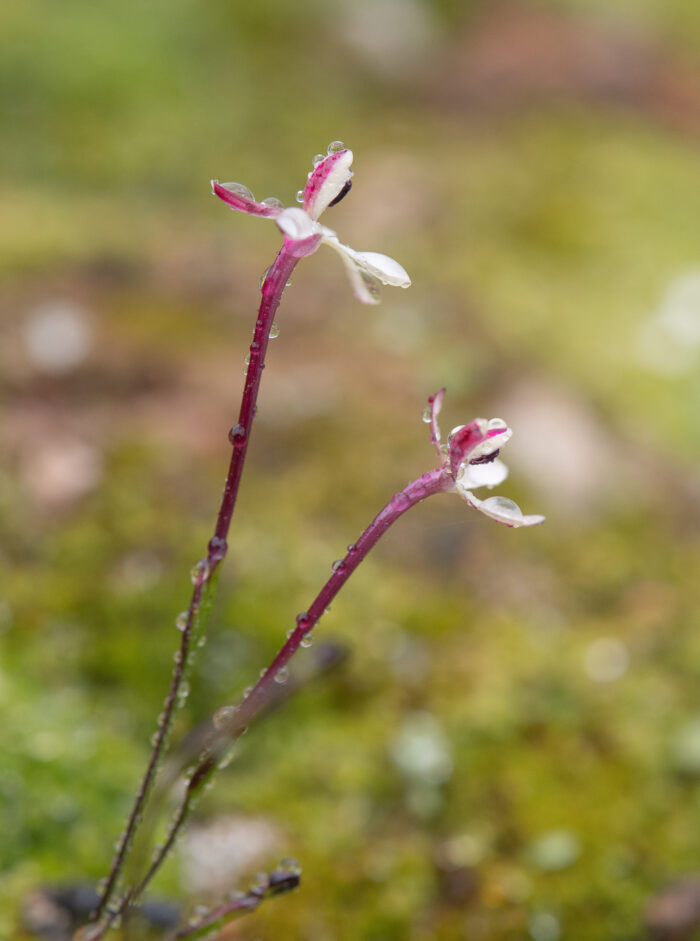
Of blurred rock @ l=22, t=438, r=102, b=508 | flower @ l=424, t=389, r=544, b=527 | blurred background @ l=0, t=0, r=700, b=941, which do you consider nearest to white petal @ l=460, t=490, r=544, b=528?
flower @ l=424, t=389, r=544, b=527

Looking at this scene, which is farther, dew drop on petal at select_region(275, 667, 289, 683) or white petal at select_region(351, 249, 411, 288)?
dew drop on petal at select_region(275, 667, 289, 683)

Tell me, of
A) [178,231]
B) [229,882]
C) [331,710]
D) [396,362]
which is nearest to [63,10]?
[178,231]

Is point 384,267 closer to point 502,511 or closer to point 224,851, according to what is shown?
point 502,511

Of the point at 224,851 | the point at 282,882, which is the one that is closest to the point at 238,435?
the point at 282,882

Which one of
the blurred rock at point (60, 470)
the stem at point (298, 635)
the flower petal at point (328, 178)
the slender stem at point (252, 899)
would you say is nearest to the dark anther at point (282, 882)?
the slender stem at point (252, 899)

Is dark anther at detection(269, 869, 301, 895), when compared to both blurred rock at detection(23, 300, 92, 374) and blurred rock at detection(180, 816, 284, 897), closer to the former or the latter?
blurred rock at detection(180, 816, 284, 897)

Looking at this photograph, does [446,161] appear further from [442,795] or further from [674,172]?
[442,795]
